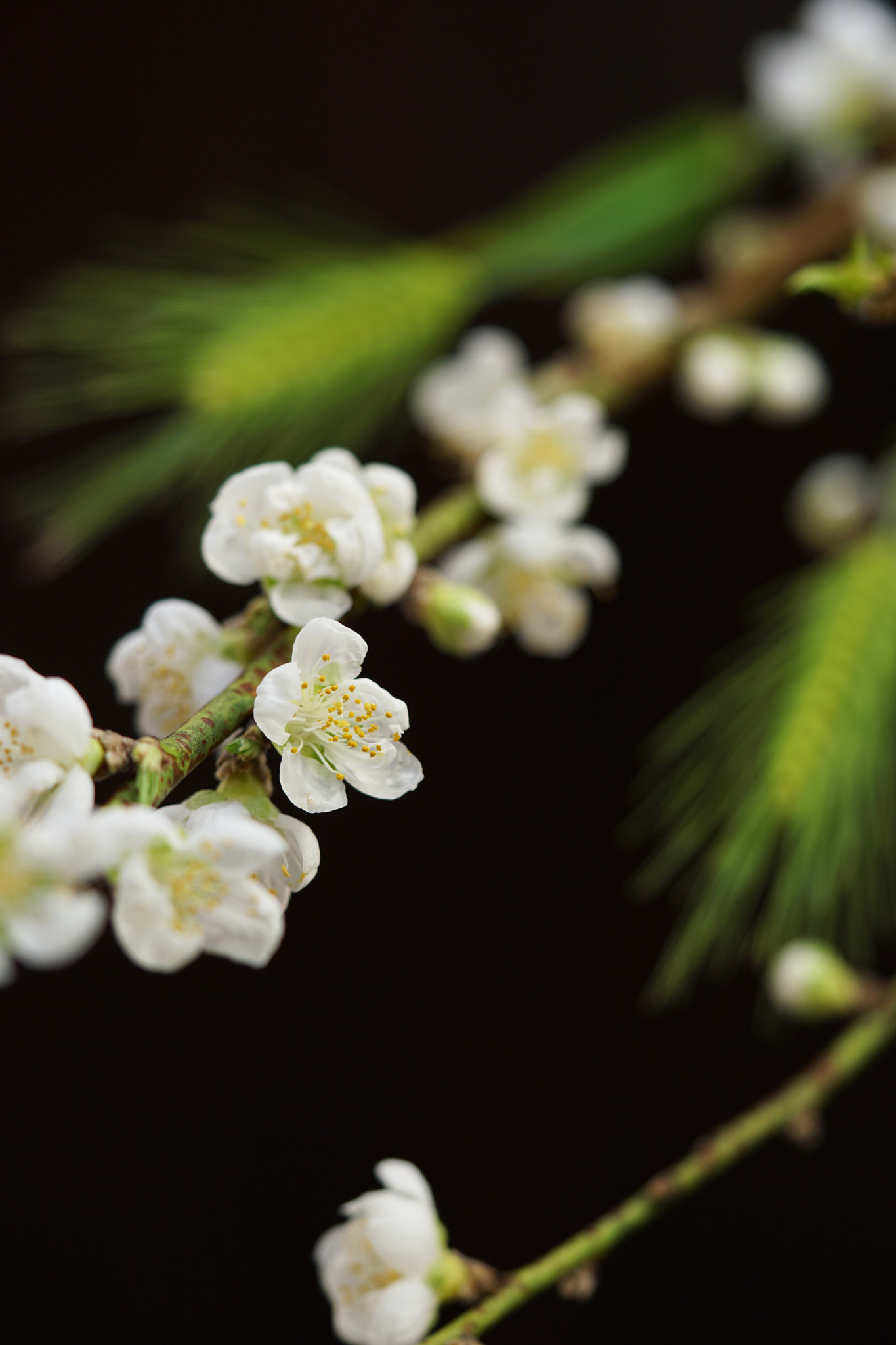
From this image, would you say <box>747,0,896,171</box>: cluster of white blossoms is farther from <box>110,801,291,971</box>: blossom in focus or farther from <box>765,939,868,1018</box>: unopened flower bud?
<box>110,801,291,971</box>: blossom in focus

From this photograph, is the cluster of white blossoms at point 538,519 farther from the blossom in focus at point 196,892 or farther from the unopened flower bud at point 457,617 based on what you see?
the blossom in focus at point 196,892

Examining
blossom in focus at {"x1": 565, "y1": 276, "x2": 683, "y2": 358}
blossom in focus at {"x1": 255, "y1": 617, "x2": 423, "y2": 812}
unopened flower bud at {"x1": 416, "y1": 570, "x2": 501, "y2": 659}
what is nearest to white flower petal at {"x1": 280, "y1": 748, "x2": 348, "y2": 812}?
blossom in focus at {"x1": 255, "y1": 617, "x2": 423, "y2": 812}

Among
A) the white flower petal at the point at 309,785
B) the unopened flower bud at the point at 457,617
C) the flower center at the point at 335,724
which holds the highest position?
the unopened flower bud at the point at 457,617

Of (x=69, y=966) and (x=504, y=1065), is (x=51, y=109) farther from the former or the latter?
(x=504, y=1065)

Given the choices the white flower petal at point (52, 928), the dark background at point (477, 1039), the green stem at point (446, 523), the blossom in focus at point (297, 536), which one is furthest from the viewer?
the dark background at point (477, 1039)

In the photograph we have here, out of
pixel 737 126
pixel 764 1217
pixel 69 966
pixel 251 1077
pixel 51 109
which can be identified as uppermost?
pixel 51 109

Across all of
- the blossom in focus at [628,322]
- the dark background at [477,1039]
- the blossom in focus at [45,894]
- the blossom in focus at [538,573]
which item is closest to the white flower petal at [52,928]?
the blossom in focus at [45,894]

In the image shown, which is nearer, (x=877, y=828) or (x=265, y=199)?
(x=877, y=828)

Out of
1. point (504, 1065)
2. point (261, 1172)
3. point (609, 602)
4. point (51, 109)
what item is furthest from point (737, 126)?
point (261, 1172)
